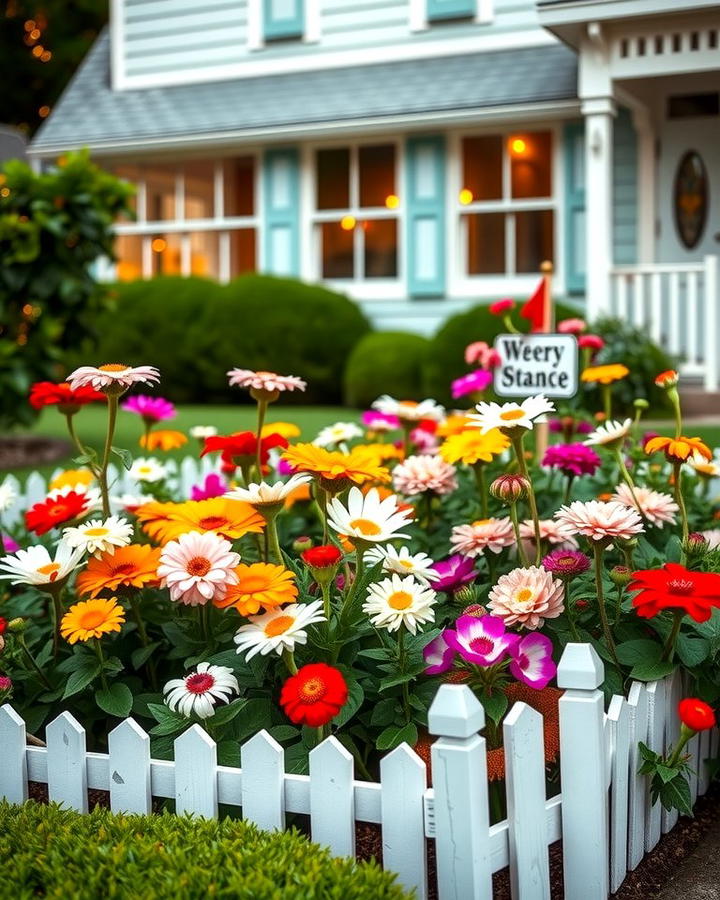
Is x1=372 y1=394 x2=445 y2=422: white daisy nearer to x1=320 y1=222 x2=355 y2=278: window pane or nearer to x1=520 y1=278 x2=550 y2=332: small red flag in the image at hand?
x1=520 y1=278 x2=550 y2=332: small red flag

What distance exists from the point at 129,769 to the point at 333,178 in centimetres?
1145

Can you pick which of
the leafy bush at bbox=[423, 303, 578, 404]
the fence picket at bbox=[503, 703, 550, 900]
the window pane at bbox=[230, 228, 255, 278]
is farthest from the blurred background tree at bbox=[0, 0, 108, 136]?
the fence picket at bbox=[503, 703, 550, 900]

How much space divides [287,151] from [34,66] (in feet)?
36.1

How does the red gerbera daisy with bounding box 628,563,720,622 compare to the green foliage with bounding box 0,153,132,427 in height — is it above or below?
below

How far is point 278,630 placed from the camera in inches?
87.8

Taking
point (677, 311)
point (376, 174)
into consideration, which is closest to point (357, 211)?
point (376, 174)

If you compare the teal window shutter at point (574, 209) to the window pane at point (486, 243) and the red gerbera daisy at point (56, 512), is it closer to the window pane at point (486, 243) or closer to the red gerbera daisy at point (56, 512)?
the window pane at point (486, 243)

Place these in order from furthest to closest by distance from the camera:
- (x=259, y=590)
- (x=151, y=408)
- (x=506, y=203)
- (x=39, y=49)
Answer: (x=39, y=49) < (x=506, y=203) < (x=151, y=408) < (x=259, y=590)

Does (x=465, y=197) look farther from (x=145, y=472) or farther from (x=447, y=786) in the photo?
(x=447, y=786)

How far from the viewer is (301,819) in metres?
2.34

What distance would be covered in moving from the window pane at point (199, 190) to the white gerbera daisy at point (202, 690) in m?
12.3

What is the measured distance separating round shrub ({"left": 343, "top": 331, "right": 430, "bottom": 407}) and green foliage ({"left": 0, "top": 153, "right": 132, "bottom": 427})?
3.36 m

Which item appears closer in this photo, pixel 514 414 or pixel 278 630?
pixel 278 630

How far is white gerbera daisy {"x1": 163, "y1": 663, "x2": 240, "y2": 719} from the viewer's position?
225 cm
